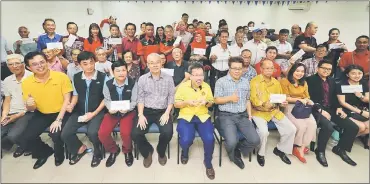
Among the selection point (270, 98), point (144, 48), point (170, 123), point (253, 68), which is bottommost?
point (170, 123)

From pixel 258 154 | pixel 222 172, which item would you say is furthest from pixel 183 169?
pixel 258 154

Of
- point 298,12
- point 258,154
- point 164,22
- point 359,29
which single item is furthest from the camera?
point 164,22

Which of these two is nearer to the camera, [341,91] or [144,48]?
[341,91]

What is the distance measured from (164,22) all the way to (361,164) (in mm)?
7868

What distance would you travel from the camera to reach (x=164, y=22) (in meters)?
8.92

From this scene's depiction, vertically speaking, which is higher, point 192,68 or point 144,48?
point 144,48

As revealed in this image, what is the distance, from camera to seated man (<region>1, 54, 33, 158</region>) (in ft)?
8.47

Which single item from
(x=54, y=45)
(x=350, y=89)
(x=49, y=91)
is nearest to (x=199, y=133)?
(x=49, y=91)

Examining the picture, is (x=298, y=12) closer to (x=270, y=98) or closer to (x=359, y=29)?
(x=359, y=29)

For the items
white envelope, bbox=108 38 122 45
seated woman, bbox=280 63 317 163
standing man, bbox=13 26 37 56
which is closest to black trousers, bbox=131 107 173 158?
seated woman, bbox=280 63 317 163

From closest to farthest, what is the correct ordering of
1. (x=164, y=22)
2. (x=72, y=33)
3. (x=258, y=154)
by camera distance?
1. (x=258, y=154)
2. (x=72, y=33)
3. (x=164, y=22)

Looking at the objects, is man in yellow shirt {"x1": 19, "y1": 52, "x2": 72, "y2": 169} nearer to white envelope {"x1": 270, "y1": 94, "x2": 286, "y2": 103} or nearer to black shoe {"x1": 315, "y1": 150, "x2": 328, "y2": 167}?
white envelope {"x1": 270, "y1": 94, "x2": 286, "y2": 103}

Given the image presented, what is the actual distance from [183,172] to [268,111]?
129cm

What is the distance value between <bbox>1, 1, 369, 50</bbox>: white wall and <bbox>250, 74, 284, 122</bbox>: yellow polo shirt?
4674 mm
